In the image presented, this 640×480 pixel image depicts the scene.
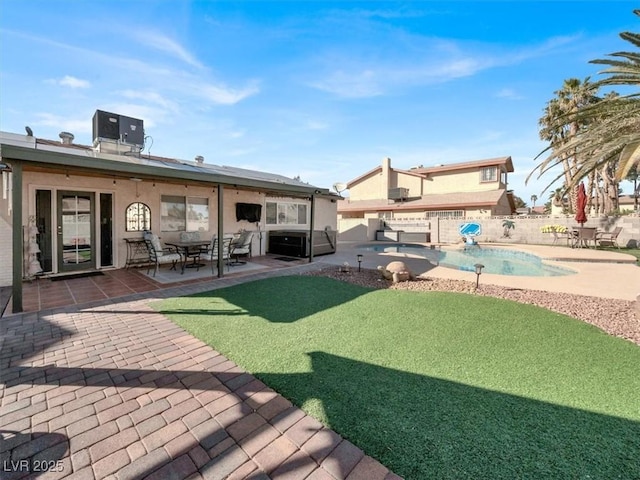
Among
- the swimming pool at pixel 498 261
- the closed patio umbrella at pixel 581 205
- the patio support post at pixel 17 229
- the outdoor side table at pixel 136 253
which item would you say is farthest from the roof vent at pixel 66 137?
the closed patio umbrella at pixel 581 205

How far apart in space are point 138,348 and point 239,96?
10.3 m

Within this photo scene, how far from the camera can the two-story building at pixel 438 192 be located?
902 inches

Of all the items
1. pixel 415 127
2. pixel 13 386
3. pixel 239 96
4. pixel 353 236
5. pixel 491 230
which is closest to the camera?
pixel 13 386

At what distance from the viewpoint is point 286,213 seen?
554 inches

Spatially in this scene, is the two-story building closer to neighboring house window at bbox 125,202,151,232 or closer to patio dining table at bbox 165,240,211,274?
patio dining table at bbox 165,240,211,274

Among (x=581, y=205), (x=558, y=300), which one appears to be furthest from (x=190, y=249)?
(x=581, y=205)

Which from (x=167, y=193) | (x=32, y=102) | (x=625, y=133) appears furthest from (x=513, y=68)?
(x=32, y=102)

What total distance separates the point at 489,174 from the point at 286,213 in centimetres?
1963

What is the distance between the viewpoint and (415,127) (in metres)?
16.8

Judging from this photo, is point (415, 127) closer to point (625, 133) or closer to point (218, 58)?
point (218, 58)

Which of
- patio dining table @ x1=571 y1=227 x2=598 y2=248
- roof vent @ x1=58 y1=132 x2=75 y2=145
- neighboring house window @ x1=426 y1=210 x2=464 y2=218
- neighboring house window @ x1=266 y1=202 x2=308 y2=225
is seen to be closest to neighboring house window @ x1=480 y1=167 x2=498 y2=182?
neighboring house window @ x1=426 y1=210 x2=464 y2=218

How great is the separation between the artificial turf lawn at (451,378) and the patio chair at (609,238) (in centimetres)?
1517

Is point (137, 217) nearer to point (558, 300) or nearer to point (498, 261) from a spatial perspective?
point (558, 300)

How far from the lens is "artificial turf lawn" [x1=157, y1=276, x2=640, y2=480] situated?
6.78 feet
